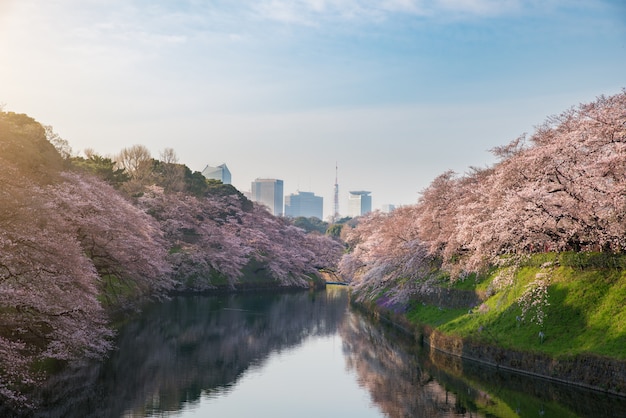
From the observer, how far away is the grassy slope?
28281 millimetres

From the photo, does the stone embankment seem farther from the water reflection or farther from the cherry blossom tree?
the cherry blossom tree

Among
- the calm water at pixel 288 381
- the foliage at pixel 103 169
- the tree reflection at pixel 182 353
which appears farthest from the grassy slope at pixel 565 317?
the foliage at pixel 103 169

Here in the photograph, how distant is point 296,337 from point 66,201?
2207 centimetres

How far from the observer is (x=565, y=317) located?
3131cm

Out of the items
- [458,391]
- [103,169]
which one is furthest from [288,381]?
[103,169]

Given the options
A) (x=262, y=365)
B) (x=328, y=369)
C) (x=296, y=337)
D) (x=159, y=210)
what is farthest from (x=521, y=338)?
(x=159, y=210)

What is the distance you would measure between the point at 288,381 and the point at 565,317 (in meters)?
15.1

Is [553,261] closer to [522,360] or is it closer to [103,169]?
[522,360]

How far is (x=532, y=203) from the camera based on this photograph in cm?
3158

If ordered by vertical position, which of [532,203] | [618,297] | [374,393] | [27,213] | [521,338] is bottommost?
[374,393]

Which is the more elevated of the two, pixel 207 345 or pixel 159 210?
pixel 159 210

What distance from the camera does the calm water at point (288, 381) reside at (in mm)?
25703

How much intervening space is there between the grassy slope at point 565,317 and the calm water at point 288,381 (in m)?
2.12

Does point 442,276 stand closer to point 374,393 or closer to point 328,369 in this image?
point 328,369
